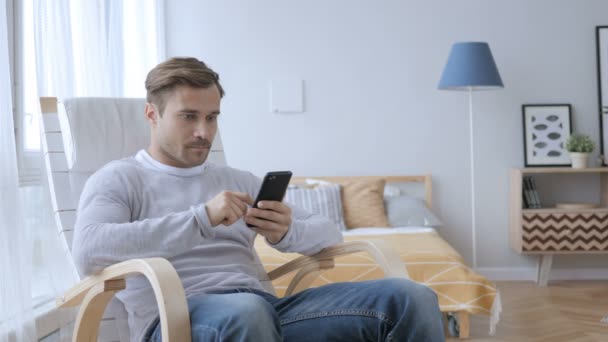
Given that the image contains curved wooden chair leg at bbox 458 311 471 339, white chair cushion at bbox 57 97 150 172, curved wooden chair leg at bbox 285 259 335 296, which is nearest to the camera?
curved wooden chair leg at bbox 285 259 335 296

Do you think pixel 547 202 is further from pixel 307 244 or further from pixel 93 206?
pixel 93 206

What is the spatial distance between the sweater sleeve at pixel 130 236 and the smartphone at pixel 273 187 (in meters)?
0.15

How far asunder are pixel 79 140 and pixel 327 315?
0.98 m

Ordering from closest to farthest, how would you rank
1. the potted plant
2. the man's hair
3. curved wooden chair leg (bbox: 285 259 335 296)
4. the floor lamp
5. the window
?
the man's hair → curved wooden chair leg (bbox: 285 259 335 296) → the window → the floor lamp → the potted plant

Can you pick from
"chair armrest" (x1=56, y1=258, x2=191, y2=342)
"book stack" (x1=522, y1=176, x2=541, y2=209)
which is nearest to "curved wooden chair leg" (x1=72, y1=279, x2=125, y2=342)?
"chair armrest" (x1=56, y1=258, x2=191, y2=342)

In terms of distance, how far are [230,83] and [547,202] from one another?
2.23 meters

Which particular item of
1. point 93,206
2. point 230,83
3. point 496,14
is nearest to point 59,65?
point 93,206

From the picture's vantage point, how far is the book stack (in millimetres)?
4789

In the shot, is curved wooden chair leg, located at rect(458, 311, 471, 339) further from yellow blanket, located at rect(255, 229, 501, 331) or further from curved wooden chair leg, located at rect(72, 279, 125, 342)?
curved wooden chair leg, located at rect(72, 279, 125, 342)

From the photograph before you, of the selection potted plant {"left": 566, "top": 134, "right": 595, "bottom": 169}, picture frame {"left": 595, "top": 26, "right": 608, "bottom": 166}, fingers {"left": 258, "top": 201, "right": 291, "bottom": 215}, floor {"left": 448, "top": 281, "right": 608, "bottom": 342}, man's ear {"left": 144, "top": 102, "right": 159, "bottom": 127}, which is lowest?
floor {"left": 448, "top": 281, "right": 608, "bottom": 342}

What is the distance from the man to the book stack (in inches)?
119

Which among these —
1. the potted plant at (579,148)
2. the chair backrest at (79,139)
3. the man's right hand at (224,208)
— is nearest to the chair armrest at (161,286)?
the man's right hand at (224,208)

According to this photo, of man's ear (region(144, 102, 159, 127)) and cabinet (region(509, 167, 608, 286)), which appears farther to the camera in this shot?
cabinet (region(509, 167, 608, 286))

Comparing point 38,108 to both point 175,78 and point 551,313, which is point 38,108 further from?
point 551,313
